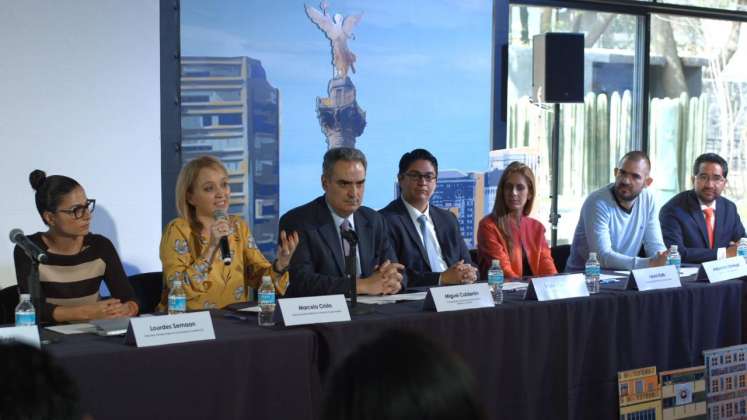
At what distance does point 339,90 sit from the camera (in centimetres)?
552

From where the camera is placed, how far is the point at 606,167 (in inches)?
276

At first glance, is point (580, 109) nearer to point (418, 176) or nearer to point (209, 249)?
point (418, 176)

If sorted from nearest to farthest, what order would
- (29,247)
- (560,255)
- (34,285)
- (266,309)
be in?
(29,247) → (34,285) → (266,309) → (560,255)

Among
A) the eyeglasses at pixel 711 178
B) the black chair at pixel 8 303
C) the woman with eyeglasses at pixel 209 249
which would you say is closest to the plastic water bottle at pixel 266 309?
the woman with eyeglasses at pixel 209 249

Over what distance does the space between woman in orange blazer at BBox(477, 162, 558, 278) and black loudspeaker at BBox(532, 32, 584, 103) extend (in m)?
1.86

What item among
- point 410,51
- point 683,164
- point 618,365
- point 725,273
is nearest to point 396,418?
point 618,365

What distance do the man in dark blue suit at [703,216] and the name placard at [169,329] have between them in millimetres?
3144

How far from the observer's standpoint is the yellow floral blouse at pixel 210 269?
10.9ft

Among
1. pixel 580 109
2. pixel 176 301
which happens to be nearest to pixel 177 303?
pixel 176 301

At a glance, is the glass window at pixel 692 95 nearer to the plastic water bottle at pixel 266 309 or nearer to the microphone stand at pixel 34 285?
the plastic water bottle at pixel 266 309

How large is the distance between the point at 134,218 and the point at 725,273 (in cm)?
281

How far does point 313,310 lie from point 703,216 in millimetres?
3004

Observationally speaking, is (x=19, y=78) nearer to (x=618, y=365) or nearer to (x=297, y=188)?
(x=297, y=188)

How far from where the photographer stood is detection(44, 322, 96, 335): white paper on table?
2699mm
